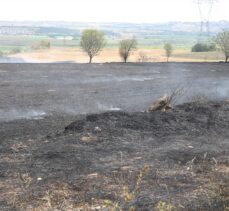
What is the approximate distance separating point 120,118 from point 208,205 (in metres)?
5.64

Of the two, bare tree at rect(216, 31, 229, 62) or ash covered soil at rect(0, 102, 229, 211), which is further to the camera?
bare tree at rect(216, 31, 229, 62)

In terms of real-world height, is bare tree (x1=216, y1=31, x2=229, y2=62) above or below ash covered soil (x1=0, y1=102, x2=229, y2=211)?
above

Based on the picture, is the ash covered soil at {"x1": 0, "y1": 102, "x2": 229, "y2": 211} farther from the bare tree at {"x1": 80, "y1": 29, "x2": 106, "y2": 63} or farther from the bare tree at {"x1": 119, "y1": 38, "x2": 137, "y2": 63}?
the bare tree at {"x1": 80, "y1": 29, "x2": 106, "y2": 63}

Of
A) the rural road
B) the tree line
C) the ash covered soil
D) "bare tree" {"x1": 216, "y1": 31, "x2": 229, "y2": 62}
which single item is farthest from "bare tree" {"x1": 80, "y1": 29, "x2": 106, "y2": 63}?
the ash covered soil

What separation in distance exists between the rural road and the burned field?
11cm

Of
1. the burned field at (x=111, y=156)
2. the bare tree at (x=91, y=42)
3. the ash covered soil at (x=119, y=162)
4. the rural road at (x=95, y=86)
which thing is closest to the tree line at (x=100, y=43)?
the bare tree at (x=91, y=42)

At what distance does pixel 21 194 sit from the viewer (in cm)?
640

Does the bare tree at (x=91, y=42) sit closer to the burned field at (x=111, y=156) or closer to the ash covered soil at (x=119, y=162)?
the burned field at (x=111, y=156)

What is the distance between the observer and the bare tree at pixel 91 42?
1750 inches

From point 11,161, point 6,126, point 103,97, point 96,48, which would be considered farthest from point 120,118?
point 96,48

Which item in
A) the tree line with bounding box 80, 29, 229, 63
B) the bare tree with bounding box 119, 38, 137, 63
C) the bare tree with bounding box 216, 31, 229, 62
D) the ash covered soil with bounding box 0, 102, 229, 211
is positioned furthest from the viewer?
the bare tree with bounding box 119, 38, 137, 63

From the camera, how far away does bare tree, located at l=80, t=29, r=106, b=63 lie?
44.4 m

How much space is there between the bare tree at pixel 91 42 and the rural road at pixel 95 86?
1335 cm

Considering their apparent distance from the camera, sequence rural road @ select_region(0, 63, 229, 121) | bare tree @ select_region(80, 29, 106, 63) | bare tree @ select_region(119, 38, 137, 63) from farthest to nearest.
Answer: bare tree @ select_region(80, 29, 106, 63)
bare tree @ select_region(119, 38, 137, 63)
rural road @ select_region(0, 63, 229, 121)
